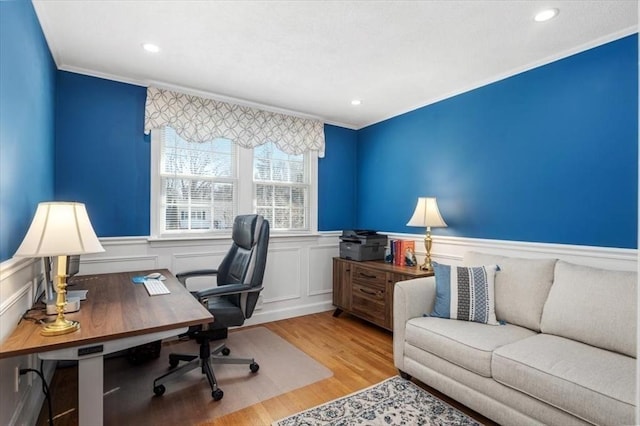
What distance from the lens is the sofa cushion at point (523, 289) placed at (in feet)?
7.07

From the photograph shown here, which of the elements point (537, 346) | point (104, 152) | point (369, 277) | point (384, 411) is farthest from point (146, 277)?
point (537, 346)

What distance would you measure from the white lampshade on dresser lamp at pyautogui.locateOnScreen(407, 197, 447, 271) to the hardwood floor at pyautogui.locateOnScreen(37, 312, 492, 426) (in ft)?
2.90

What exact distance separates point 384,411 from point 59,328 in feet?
5.79

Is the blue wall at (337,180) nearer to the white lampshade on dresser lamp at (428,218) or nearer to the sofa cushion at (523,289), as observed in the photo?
Result: the white lampshade on dresser lamp at (428,218)


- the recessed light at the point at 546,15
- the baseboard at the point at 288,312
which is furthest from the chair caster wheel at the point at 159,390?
the recessed light at the point at 546,15

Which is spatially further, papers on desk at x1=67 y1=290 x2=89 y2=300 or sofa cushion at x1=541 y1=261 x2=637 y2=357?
papers on desk at x1=67 y1=290 x2=89 y2=300

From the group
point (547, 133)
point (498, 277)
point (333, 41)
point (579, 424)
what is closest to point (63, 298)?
point (333, 41)

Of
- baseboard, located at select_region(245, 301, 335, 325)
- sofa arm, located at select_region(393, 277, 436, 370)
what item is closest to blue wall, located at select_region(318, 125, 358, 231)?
baseboard, located at select_region(245, 301, 335, 325)

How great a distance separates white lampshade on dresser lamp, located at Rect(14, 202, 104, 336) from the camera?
1.33m

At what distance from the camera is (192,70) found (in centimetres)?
272

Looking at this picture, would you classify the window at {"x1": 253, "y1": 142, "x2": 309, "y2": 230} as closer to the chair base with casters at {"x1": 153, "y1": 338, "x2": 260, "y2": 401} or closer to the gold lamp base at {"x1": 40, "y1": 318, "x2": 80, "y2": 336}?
the chair base with casters at {"x1": 153, "y1": 338, "x2": 260, "y2": 401}

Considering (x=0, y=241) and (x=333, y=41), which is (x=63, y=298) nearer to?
(x=0, y=241)

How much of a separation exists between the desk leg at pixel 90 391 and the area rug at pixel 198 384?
2.21 feet

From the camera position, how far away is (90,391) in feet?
4.36
